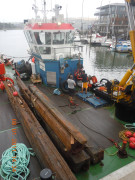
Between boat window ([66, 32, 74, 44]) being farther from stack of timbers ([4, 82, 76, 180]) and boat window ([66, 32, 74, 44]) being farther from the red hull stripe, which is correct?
stack of timbers ([4, 82, 76, 180])

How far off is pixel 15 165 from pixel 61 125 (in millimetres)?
1617

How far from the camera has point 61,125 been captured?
14.7 feet

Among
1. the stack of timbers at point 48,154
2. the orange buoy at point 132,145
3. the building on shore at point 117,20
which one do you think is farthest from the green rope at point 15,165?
the building on shore at point 117,20

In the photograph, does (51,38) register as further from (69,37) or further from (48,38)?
(69,37)

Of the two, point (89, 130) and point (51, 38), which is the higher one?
point (51, 38)

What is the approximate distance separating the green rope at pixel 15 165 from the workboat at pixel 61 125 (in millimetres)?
114

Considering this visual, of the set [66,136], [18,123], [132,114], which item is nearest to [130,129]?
[132,114]

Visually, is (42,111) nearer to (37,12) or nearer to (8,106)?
(8,106)

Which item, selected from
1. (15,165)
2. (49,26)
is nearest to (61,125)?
(15,165)

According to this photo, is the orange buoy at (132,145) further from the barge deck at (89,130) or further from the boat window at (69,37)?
the boat window at (69,37)

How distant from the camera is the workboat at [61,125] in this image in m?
3.91

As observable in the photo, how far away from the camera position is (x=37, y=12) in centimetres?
1171

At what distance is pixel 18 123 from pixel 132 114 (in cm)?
494

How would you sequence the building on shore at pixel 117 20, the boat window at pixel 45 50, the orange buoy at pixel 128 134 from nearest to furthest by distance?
the orange buoy at pixel 128 134
the boat window at pixel 45 50
the building on shore at pixel 117 20
